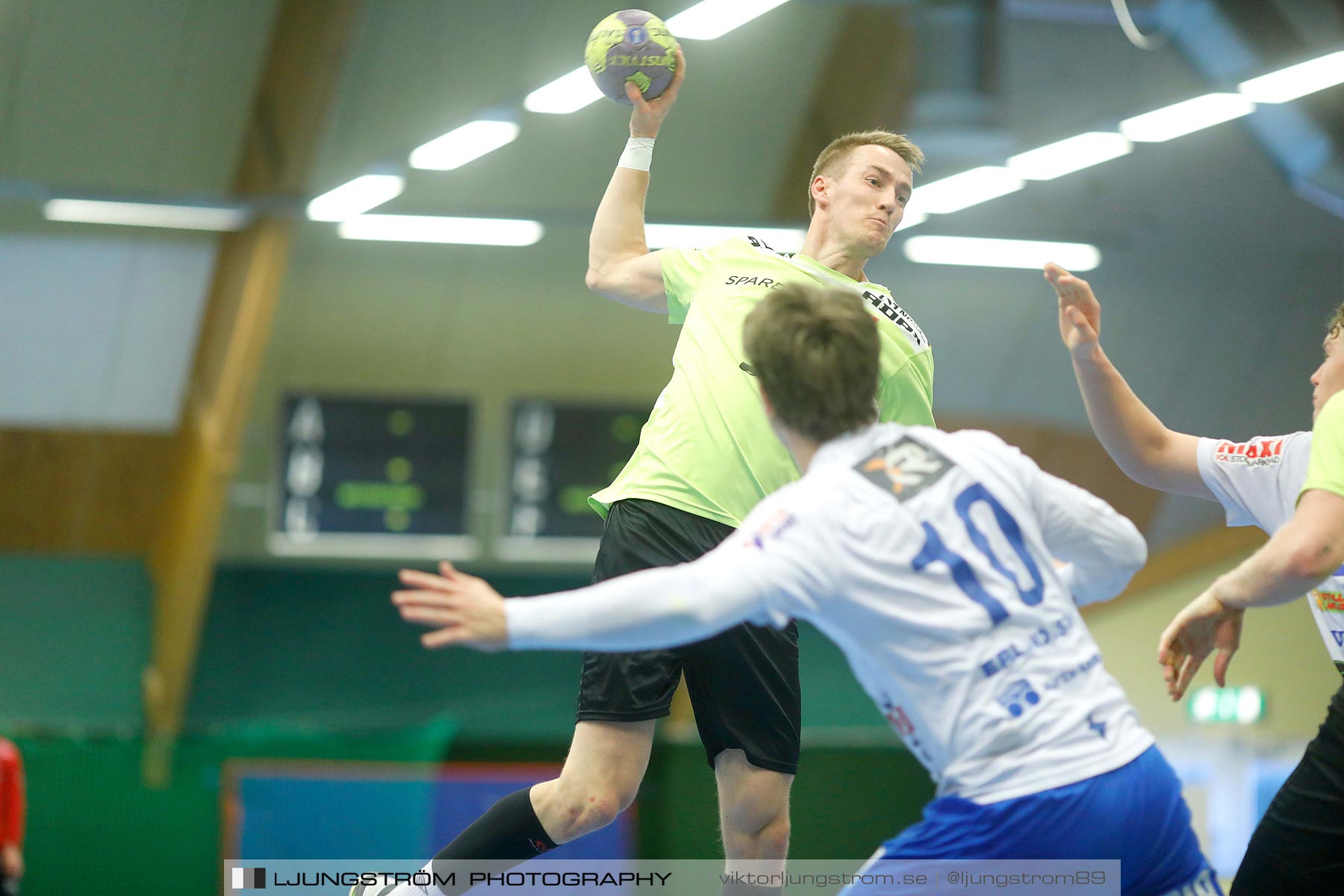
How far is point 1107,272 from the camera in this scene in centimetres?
1102

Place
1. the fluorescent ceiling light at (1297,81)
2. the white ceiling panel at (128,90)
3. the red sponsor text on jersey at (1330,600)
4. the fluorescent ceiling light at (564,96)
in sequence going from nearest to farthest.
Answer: the red sponsor text on jersey at (1330,600), the fluorescent ceiling light at (1297,81), the white ceiling panel at (128,90), the fluorescent ceiling light at (564,96)

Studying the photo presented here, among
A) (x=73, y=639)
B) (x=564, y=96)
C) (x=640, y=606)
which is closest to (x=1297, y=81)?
(x=564, y=96)

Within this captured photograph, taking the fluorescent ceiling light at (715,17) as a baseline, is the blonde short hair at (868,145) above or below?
below

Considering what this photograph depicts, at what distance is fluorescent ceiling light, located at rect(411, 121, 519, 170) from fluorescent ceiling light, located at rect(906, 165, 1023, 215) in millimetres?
3170

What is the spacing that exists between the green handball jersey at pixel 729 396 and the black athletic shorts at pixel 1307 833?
47.6 inches

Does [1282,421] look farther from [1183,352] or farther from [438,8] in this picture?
[438,8]

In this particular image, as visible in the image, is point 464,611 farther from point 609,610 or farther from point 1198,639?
point 1198,639

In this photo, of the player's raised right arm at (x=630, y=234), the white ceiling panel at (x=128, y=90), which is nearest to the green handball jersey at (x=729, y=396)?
the player's raised right arm at (x=630, y=234)

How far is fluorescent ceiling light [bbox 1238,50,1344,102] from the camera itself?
8.34 m

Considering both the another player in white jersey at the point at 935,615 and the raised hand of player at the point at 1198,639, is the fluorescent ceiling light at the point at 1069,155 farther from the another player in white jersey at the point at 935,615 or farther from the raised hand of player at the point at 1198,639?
the another player in white jersey at the point at 935,615

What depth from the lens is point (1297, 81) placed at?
8656mm

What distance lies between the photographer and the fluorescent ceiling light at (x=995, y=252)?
11117 millimetres

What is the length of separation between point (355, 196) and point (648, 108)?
7219 mm

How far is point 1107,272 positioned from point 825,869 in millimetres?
6365
